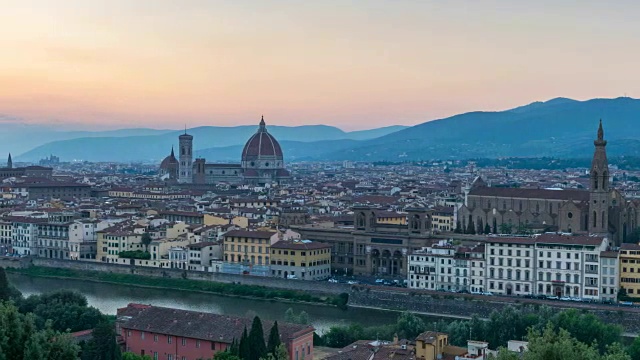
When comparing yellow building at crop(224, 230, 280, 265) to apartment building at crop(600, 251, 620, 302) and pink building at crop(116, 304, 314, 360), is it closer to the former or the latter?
apartment building at crop(600, 251, 620, 302)

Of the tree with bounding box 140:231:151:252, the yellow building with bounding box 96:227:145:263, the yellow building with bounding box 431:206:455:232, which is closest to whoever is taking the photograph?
the tree with bounding box 140:231:151:252

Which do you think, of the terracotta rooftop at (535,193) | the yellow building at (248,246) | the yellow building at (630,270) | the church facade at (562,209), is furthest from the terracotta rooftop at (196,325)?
the terracotta rooftop at (535,193)

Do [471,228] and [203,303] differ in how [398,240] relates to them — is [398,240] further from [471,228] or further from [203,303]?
[203,303]

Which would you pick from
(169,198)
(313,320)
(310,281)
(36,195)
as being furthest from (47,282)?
(36,195)

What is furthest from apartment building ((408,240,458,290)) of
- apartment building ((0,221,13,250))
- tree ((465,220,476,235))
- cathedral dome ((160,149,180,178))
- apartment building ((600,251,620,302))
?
cathedral dome ((160,149,180,178))

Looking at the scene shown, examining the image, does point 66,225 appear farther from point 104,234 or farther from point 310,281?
point 310,281

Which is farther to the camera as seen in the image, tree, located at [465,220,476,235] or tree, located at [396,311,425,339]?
tree, located at [465,220,476,235]

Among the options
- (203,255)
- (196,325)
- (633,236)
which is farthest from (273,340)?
(633,236)

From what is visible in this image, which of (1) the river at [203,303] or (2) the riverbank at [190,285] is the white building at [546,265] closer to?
→ (1) the river at [203,303]
